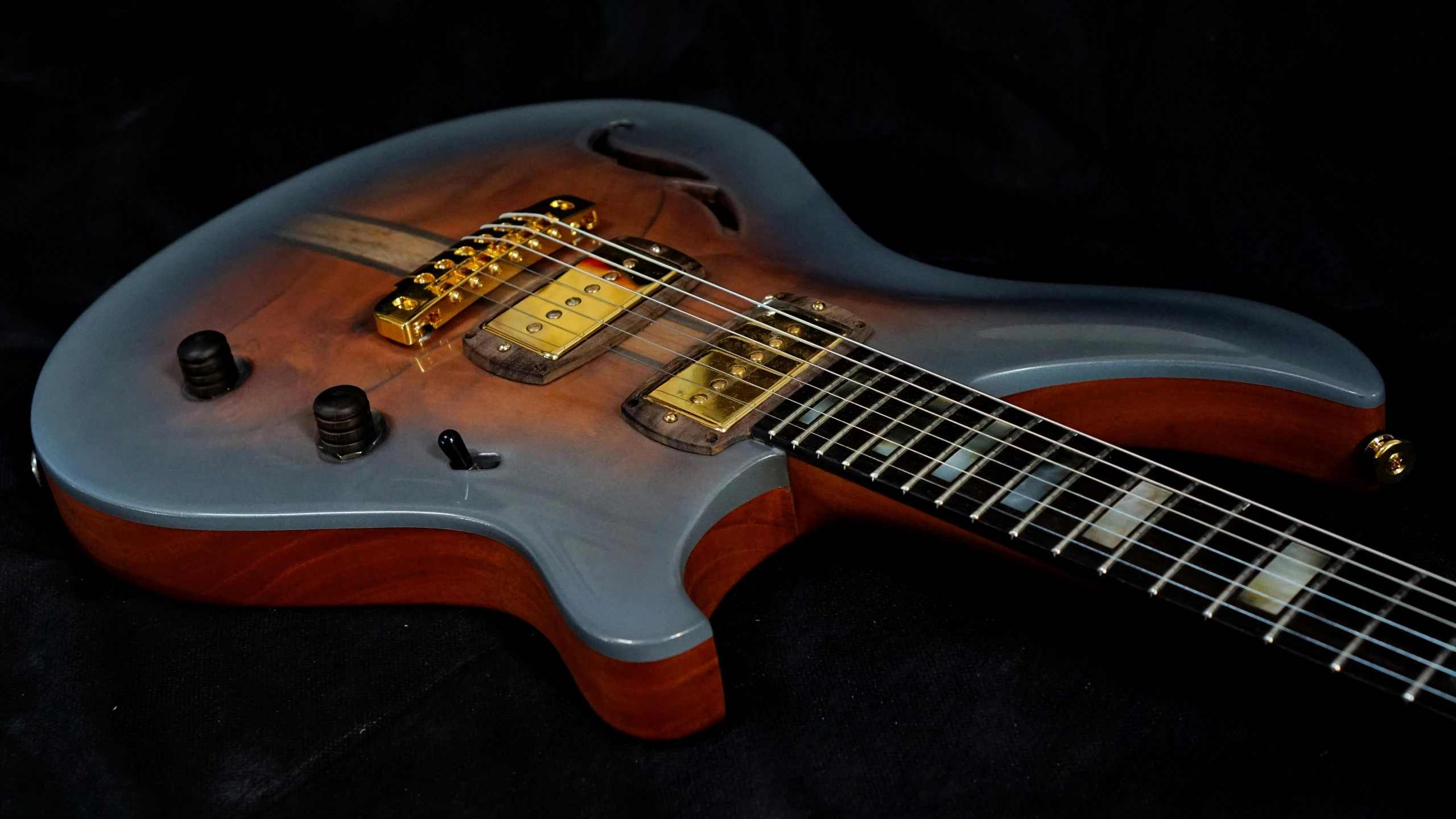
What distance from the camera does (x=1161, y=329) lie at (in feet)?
4.24

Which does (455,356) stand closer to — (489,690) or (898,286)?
(489,690)

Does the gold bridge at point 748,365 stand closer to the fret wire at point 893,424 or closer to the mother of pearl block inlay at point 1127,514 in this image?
the fret wire at point 893,424

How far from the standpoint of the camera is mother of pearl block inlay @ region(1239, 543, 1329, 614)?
98cm

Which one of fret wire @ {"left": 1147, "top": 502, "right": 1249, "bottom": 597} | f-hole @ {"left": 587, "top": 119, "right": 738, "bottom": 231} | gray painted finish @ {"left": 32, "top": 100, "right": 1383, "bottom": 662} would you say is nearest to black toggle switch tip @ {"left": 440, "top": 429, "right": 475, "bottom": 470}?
Result: gray painted finish @ {"left": 32, "top": 100, "right": 1383, "bottom": 662}

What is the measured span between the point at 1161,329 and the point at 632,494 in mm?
535

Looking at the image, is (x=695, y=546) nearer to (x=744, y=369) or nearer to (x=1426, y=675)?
(x=744, y=369)

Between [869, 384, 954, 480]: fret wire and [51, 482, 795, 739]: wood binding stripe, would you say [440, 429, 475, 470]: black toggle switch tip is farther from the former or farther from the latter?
[869, 384, 954, 480]: fret wire

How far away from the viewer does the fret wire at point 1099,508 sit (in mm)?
1041

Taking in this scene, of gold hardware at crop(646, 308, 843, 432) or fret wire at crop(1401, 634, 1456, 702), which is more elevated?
gold hardware at crop(646, 308, 843, 432)

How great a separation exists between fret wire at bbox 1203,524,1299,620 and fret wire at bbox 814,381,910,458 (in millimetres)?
333

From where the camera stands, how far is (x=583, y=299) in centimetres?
139

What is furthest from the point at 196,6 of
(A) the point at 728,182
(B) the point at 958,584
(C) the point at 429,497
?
(B) the point at 958,584

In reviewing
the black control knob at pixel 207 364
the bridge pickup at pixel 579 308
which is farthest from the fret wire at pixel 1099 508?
the black control knob at pixel 207 364

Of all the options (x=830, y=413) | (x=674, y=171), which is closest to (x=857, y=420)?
(x=830, y=413)
